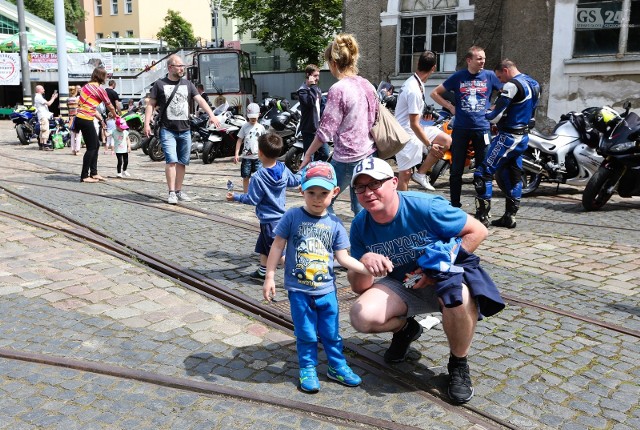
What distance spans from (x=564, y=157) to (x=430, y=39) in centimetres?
790

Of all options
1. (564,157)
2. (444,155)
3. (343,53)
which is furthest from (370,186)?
(444,155)

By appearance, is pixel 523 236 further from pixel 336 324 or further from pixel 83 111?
pixel 83 111

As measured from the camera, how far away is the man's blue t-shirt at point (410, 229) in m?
3.40

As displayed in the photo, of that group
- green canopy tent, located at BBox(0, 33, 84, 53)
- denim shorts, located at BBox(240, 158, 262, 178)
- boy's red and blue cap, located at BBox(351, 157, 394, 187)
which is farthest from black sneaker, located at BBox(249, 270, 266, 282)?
green canopy tent, located at BBox(0, 33, 84, 53)

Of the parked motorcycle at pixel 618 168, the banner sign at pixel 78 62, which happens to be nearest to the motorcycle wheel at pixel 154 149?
the parked motorcycle at pixel 618 168

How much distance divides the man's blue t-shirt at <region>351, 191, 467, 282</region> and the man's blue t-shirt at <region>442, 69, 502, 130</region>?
4491mm

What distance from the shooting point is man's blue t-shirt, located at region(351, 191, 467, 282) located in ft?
11.1

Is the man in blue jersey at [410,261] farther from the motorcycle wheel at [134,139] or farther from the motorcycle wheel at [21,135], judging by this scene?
the motorcycle wheel at [21,135]

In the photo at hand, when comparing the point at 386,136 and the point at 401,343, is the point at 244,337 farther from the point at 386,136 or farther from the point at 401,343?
the point at 386,136

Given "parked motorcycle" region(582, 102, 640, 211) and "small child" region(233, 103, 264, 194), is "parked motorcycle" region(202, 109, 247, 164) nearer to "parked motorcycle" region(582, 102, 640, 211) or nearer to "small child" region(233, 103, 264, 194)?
"small child" region(233, 103, 264, 194)

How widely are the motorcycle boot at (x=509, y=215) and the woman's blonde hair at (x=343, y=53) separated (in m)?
2.96

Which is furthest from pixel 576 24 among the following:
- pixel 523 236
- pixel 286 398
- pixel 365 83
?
pixel 286 398

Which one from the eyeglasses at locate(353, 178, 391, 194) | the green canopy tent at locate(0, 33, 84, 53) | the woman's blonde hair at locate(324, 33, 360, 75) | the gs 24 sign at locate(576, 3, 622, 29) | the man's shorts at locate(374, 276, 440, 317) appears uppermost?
the green canopy tent at locate(0, 33, 84, 53)

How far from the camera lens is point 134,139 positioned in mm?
18234
